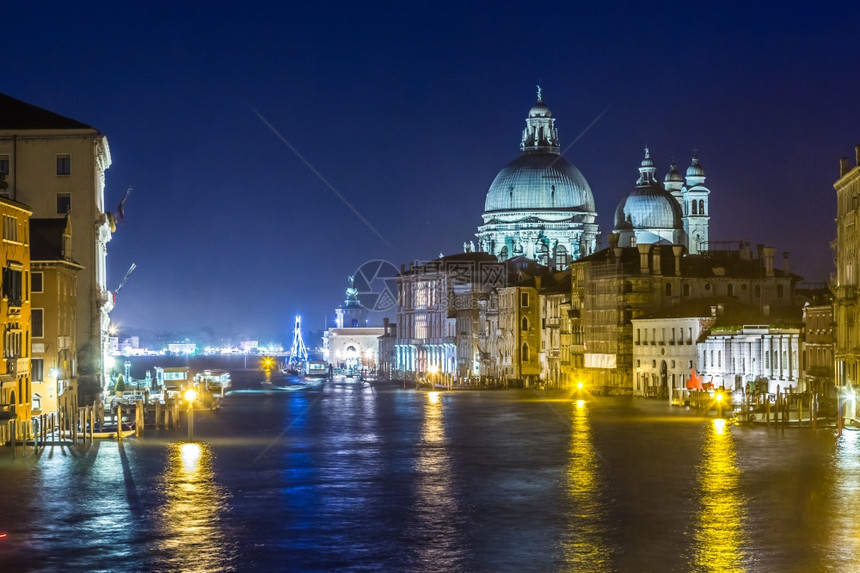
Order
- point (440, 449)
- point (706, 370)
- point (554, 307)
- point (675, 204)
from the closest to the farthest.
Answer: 1. point (440, 449)
2. point (706, 370)
3. point (554, 307)
4. point (675, 204)

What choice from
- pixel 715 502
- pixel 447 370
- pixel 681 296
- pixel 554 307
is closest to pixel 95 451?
pixel 715 502

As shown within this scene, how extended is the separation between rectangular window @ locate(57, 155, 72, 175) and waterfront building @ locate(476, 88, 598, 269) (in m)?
78.4

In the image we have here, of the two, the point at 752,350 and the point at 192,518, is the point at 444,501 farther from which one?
the point at 752,350

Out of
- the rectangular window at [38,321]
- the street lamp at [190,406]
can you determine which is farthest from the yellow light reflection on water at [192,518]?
the rectangular window at [38,321]

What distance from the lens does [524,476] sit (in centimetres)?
3834

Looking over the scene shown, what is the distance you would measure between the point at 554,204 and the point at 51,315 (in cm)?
9081

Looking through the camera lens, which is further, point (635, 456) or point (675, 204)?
point (675, 204)

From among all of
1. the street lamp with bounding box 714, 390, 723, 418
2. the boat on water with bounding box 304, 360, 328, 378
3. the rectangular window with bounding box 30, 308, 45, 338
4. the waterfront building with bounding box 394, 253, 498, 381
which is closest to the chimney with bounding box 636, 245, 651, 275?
the street lamp with bounding box 714, 390, 723, 418

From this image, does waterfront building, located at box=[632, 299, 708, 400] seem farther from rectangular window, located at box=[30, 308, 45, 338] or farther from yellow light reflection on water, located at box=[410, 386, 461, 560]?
rectangular window, located at box=[30, 308, 45, 338]

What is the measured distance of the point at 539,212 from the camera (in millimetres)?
141500

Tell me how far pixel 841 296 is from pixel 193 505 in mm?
30330

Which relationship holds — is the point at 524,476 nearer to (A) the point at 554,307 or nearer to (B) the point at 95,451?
(B) the point at 95,451

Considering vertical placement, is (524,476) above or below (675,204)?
below

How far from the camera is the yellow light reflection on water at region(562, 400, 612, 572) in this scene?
2564 centimetres
